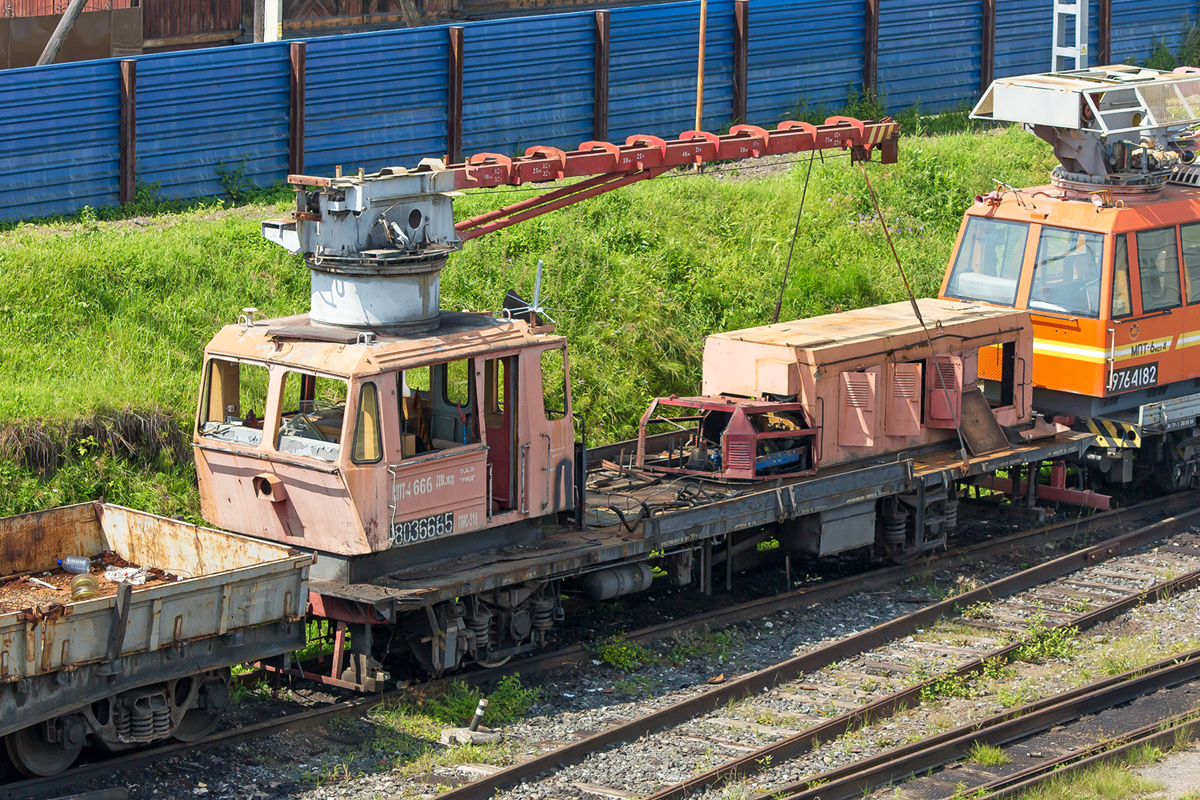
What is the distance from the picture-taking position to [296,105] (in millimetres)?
20578

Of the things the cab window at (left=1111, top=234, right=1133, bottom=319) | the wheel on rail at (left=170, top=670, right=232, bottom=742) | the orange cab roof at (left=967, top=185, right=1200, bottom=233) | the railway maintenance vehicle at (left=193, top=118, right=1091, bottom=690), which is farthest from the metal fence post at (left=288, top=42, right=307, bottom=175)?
the wheel on rail at (left=170, top=670, right=232, bottom=742)

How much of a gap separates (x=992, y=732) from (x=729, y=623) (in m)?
2.90

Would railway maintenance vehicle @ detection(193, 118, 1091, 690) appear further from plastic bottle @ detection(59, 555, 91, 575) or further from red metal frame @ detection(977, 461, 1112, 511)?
red metal frame @ detection(977, 461, 1112, 511)

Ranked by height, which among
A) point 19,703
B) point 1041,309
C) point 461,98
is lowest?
point 19,703

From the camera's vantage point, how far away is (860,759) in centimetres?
1078

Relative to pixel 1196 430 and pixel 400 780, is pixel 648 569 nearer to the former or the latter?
pixel 400 780

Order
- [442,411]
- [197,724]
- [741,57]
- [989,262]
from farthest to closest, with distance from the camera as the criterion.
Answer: [741,57] → [989,262] → [442,411] → [197,724]

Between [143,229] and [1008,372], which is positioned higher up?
[143,229]

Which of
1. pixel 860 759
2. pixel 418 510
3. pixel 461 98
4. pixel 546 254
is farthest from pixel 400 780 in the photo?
pixel 461 98

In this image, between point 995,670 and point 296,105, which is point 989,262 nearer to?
point 995,670

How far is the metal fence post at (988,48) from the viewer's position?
29.0 meters

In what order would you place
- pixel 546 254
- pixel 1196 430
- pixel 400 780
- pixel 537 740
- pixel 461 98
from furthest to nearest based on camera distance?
1. pixel 461 98
2. pixel 546 254
3. pixel 1196 430
4. pixel 537 740
5. pixel 400 780

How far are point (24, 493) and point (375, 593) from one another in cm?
454

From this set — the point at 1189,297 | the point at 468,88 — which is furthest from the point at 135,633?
the point at 468,88
